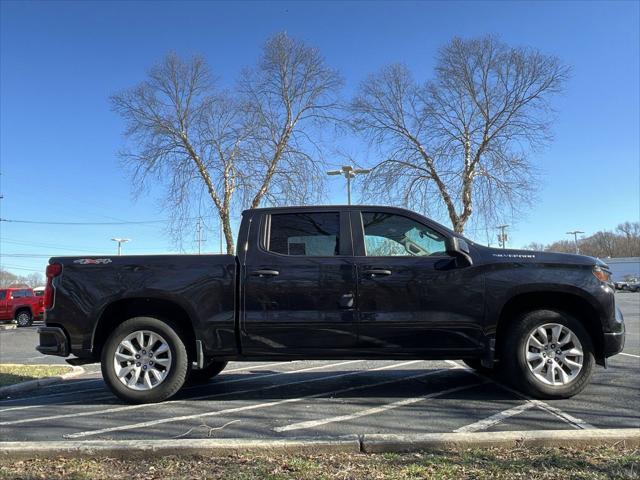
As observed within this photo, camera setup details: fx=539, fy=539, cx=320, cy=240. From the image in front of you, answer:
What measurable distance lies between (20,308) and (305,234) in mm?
24649

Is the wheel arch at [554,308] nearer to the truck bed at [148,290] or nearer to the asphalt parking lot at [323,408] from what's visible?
the asphalt parking lot at [323,408]

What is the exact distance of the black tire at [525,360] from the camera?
16.9 ft

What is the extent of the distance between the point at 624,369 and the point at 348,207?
14.1 feet

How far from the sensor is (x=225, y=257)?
546 cm

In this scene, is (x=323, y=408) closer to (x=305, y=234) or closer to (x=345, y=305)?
(x=345, y=305)

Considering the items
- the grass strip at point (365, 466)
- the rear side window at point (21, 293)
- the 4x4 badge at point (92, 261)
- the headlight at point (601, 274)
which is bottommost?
the grass strip at point (365, 466)

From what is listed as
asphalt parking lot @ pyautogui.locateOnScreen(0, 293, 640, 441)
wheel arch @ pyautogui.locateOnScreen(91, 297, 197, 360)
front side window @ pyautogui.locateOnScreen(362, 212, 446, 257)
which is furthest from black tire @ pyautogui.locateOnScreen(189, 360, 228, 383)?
front side window @ pyautogui.locateOnScreen(362, 212, 446, 257)

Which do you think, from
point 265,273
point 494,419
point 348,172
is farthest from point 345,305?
point 348,172

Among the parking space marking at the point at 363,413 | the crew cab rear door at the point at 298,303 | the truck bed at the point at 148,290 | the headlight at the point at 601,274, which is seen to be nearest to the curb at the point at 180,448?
the parking space marking at the point at 363,413

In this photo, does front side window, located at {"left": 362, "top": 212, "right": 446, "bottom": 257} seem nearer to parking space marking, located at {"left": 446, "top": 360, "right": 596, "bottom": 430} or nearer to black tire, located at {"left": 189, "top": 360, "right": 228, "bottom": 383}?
parking space marking, located at {"left": 446, "top": 360, "right": 596, "bottom": 430}

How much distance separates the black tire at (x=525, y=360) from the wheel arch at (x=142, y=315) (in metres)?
3.16

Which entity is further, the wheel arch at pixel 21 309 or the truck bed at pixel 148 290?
the wheel arch at pixel 21 309

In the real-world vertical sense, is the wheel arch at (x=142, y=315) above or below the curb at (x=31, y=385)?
above

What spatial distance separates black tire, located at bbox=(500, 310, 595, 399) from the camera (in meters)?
5.16
